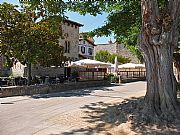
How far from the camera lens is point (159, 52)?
10086 mm

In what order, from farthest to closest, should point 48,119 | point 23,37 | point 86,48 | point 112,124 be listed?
point 86,48, point 23,37, point 48,119, point 112,124

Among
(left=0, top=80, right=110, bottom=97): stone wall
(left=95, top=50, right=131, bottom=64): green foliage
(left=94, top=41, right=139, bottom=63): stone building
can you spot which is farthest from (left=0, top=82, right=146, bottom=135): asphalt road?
(left=94, top=41, right=139, bottom=63): stone building

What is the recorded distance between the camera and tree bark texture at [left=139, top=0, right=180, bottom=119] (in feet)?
32.5

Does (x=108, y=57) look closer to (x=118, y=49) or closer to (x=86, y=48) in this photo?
(x=86, y=48)

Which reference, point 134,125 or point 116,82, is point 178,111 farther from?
point 116,82

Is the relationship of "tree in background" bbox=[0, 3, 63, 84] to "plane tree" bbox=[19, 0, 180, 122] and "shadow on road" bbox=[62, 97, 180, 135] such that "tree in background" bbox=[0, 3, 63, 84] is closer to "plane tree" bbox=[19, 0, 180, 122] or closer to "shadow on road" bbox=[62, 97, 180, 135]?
"shadow on road" bbox=[62, 97, 180, 135]

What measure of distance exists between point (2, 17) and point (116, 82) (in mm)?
15737

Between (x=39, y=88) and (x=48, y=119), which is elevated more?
(x=39, y=88)

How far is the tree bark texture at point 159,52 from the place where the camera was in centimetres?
991

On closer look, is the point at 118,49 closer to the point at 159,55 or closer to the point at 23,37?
the point at 23,37

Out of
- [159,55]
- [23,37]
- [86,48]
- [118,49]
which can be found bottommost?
[159,55]

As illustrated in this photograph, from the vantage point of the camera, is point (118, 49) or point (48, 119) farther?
point (118, 49)

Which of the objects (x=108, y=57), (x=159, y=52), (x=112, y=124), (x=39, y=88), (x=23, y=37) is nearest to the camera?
(x=112, y=124)

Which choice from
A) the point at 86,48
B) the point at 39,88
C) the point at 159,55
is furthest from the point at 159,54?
the point at 86,48
